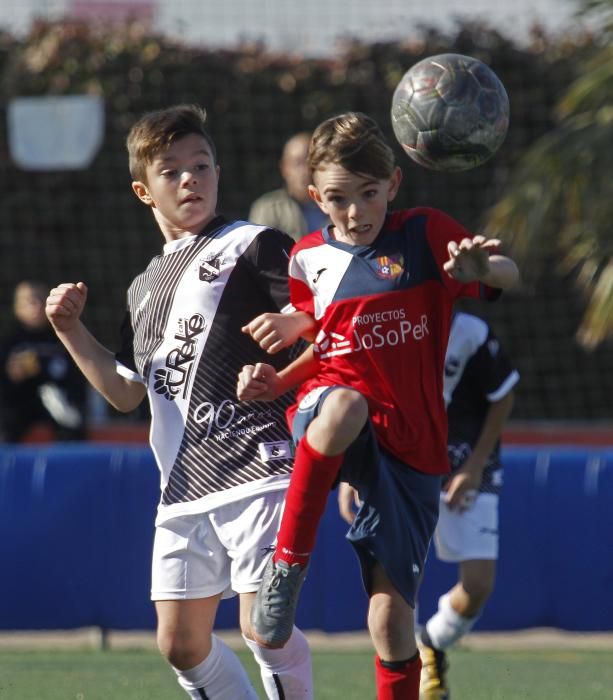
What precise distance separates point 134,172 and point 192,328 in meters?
0.58

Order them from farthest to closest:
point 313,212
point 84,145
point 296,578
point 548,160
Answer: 1. point 84,145
2. point 548,160
3. point 313,212
4. point 296,578

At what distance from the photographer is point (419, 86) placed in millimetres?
4695

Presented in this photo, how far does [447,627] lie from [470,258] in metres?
2.74

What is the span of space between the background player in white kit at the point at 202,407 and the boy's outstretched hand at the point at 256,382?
167 millimetres

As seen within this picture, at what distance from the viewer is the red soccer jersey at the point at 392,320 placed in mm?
4398

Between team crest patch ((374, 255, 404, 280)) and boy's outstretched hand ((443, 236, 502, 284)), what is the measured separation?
0.21 metres

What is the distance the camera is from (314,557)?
8.20 m

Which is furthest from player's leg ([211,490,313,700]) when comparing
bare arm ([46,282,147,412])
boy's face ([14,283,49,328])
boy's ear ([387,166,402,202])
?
boy's face ([14,283,49,328])

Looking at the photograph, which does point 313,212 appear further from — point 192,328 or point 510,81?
point 510,81

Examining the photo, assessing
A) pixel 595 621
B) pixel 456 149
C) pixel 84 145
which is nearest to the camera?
pixel 456 149

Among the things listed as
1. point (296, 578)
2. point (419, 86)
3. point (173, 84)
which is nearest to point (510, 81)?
point (173, 84)

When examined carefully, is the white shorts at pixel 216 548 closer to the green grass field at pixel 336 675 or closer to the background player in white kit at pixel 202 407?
the background player in white kit at pixel 202 407

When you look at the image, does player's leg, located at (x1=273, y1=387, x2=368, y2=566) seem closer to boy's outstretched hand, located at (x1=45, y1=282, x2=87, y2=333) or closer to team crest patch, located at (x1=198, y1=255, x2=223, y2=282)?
team crest patch, located at (x1=198, y1=255, x2=223, y2=282)

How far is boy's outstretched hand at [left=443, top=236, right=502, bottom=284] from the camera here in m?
4.17
